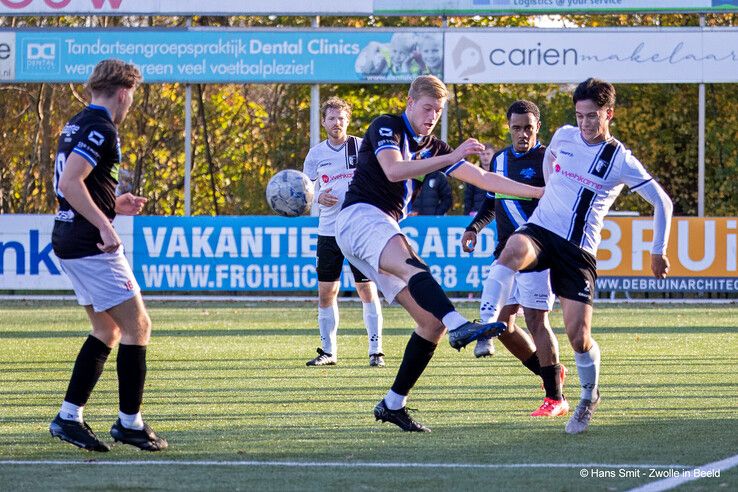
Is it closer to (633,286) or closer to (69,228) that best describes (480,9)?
(633,286)

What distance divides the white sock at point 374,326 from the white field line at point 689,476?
225 inches

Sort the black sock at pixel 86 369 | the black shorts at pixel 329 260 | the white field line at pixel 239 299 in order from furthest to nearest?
the white field line at pixel 239 299 → the black shorts at pixel 329 260 → the black sock at pixel 86 369

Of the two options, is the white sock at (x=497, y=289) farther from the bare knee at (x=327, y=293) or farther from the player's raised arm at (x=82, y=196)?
the bare knee at (x=327, y=293)

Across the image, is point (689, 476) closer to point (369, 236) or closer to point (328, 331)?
point (369, 236)

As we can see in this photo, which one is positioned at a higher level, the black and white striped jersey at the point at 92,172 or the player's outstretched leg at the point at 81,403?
the black and white striped jersey at the point at 92,172

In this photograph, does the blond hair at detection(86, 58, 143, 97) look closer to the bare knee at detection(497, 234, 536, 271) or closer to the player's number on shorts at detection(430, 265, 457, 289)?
the bare knee at detection(497, 234, 536, 271)

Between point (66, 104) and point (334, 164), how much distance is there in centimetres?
2178

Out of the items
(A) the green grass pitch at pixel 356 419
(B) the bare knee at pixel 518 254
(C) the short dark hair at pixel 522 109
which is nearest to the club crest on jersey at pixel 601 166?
(B) the bare knee at pixel 518 254

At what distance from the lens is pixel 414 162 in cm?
742

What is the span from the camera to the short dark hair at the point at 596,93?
25.2ft

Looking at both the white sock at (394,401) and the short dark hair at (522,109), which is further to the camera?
the short dark hair at (522,109)

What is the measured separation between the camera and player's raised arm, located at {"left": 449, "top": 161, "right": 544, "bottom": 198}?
771 centimetres

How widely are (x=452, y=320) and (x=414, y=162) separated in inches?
35.3

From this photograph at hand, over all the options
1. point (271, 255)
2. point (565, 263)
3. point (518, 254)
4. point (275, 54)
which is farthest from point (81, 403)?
point (275, 54)
